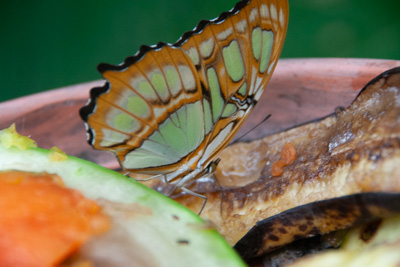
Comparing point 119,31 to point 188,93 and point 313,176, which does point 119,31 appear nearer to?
point 188,93

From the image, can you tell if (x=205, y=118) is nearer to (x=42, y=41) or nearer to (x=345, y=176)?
(x=345, y=176)

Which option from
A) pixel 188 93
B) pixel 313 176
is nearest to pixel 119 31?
pixel 188 93

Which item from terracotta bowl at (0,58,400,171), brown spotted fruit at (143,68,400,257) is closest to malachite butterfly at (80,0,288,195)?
brown spotted fruit at (143,68,400,257)

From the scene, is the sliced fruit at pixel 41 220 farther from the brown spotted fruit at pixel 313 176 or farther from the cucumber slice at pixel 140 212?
the brown spotted fruit at pixel 313 176

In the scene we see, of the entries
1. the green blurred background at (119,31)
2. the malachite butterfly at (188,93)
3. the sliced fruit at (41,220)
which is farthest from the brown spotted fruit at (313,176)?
the green blurred background at (119,31)

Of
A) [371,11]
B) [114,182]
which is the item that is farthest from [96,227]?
[371,11]

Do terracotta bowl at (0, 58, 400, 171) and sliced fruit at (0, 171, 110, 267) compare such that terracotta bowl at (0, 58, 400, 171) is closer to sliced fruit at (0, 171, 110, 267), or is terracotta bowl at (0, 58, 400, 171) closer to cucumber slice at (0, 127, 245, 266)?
cucumber slice at (0, 127, 245, 266)

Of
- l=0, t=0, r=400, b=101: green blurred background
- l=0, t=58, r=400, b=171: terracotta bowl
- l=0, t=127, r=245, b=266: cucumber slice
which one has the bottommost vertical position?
l=0, t=0, r=400, b=101: green blurred background
